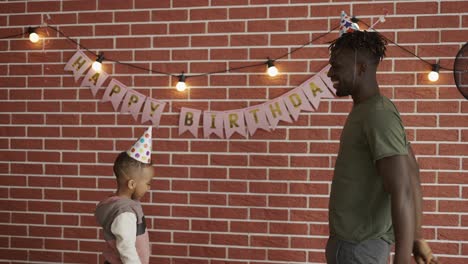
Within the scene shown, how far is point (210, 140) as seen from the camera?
2.58 m

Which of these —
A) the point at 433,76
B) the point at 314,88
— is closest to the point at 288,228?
the point at 314,88

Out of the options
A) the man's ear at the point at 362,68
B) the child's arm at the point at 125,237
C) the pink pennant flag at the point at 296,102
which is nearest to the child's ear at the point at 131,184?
the child's arm at the point at 125,237

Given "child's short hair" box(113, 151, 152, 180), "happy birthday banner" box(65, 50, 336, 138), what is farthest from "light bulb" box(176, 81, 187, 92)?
"child's short hair" box(113, 151, 152, 180)

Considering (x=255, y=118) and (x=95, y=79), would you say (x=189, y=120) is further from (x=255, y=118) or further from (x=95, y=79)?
(x=95, y=79)

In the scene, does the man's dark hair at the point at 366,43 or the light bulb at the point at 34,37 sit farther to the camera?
the light bulb at the point at 34,37

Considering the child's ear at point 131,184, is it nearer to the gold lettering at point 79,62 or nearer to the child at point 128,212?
the child at point 128,212

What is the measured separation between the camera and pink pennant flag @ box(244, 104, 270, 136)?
8.24 feet

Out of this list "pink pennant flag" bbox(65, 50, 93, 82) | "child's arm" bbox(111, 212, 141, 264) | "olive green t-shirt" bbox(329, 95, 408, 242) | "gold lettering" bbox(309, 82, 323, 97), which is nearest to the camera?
"olive green t-shirt" bbox(329, 95, 408, 242)

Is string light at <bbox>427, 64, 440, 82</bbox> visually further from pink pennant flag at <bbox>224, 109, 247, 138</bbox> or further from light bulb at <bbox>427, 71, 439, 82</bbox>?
pink pennant flag at <bbox>224, 109, 247, 138</bbox>

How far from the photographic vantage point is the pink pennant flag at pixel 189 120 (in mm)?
2568

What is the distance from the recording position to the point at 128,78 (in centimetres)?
264

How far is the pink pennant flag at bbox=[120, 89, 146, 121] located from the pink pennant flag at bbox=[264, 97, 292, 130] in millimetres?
696

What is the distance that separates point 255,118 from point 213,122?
0.76 feet

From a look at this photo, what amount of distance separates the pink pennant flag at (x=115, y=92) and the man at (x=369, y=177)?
1324 mm
